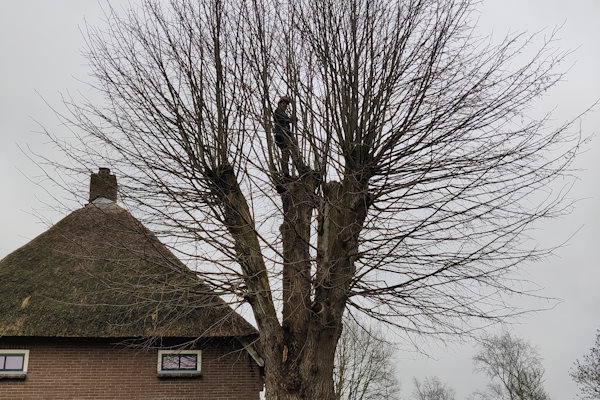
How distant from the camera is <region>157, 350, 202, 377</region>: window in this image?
1195cm

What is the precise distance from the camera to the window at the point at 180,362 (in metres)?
12.0

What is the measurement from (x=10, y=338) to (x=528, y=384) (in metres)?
34.6

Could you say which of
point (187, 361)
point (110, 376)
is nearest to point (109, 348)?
point (110, 376)

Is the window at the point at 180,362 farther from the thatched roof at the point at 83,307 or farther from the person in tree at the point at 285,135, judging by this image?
the person in tree at the point at 285,135

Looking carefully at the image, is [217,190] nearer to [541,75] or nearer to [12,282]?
[541,75]

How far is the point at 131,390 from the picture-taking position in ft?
38.2

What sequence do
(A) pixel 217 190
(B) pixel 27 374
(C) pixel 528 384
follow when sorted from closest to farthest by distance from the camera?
(A) pixel 217 190 < (B) pixel 27 374 < (C) pixel 528 384

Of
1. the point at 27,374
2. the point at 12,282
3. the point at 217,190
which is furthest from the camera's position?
the point at 12,282

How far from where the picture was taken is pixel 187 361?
477 inches

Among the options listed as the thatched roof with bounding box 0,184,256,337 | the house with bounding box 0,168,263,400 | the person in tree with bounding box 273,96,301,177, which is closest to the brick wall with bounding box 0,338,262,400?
the house with bounding box 0,168,263,400

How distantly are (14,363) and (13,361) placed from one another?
51 mm

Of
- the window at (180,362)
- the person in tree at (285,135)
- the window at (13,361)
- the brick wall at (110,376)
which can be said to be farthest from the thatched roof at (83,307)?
the person in tree at (285,135)

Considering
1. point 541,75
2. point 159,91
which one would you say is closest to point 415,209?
point 541,75

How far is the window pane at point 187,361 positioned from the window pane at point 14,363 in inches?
132
